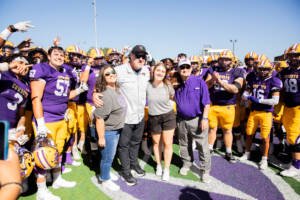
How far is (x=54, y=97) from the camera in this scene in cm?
361

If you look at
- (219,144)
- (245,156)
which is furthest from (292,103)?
(219,144)

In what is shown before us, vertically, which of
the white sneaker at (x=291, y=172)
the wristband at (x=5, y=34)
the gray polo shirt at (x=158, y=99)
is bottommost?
the white sneaker at (x=291, y=172)

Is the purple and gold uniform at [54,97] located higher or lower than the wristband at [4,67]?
lower

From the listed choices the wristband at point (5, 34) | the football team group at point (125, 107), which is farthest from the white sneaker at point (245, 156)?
the wristband at point (5, 34)

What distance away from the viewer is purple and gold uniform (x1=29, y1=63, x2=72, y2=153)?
346 cm

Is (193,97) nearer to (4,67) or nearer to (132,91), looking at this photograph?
(132,91)

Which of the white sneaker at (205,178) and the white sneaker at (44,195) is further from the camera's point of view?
the white sneaker at (205,178)

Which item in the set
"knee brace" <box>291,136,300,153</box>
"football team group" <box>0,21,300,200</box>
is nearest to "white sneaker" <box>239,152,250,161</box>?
"football team group" <box>0,21,300,200</box>

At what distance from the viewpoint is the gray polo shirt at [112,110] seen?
346 centimetres

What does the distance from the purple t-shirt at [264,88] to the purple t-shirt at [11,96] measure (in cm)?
432

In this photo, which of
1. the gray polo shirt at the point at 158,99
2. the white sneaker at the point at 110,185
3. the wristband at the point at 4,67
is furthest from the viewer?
the gray polo shirt at the point at 158,99

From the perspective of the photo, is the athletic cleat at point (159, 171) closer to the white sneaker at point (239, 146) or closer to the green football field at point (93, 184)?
the green football field at point (93, 184)

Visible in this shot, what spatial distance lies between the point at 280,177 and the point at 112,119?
3.40 m

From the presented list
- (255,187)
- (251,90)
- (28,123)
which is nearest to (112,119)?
(28,123)
